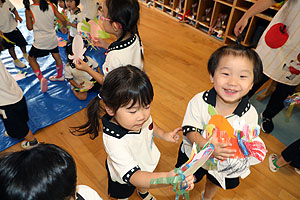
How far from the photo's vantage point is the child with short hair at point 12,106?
1.25m

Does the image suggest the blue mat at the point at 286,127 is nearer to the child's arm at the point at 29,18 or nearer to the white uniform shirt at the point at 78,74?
the white uniform shirt at the point at 78,74

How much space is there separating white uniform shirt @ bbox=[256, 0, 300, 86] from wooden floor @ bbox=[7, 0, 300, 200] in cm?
57

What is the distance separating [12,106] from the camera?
4.42 feet

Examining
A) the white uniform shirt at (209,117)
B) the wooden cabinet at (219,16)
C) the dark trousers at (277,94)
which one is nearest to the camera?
the white uniform shirt at (209,117)

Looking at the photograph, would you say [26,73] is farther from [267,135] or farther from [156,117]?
[267,135]

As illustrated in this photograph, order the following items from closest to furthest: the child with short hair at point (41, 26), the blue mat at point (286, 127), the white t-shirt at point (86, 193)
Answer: the white t-shirt at point (86, 193) → the blue mat at point (286, 127) → the child with short hair at point (41, 26)

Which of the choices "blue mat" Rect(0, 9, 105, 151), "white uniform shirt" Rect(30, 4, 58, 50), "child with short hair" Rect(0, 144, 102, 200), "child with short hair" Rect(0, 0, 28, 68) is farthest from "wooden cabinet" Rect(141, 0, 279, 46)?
"child with short hair" Rect(0, 144, 102, 200)

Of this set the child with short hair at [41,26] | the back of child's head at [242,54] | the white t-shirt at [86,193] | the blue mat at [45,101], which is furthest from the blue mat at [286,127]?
the child with short hair at [41,26]

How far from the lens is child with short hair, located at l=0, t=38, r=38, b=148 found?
4.11 feet

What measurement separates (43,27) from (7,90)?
37.9 inches

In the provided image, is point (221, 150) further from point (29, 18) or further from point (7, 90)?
point (29, 18)

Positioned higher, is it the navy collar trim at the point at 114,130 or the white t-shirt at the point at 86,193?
the navy collar trim at the point at 114,130

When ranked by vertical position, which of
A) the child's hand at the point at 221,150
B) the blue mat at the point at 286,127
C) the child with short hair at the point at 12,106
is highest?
the child's hand at the point at 221,150

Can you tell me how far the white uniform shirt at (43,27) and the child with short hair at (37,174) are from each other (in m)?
1.81
